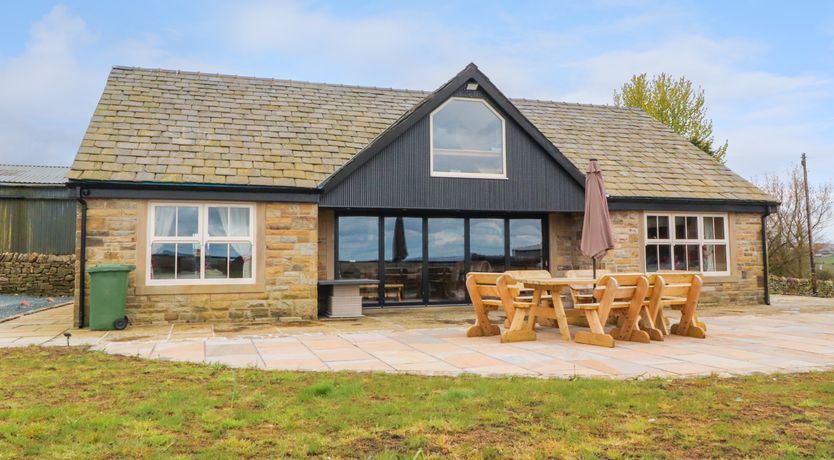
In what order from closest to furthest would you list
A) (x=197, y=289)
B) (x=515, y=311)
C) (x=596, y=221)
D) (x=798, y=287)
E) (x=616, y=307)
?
(x=616, y=307)
(x=515, y=311)
(x=596, y=221)
(x=197, y=289)
(x=798, y=287)

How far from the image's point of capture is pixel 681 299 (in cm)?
841

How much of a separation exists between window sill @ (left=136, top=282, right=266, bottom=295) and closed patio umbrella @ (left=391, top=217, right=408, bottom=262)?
10.7ft

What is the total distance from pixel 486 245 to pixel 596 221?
471 cm

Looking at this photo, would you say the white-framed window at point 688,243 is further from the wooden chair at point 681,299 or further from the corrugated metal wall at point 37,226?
the corrugated metal wall at point 37,226

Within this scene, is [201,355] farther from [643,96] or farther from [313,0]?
[643,96]

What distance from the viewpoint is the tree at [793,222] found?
76.0ft

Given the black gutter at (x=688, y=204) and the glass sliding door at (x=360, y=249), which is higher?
the black gutter at (x=688, y=204)

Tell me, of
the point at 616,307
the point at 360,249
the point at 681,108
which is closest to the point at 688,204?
the point at 616,307

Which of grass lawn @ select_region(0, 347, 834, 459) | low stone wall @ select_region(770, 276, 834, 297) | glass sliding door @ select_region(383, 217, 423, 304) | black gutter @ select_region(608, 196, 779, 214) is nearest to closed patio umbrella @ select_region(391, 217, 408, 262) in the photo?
glass sliding door @ select_region(383, 217, 423, 304)

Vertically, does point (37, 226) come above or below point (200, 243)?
above

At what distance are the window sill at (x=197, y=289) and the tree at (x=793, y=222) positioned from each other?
19371mm

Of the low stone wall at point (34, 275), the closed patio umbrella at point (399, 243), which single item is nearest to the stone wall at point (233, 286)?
the closed patio umbrella at point (399, 243)

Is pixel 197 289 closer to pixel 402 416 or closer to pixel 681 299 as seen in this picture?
pixel 402 416

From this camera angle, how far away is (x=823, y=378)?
541 centimetres
